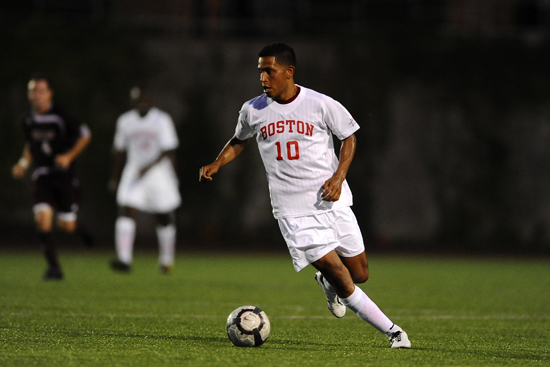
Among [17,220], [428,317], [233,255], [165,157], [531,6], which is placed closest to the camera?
[428,317]

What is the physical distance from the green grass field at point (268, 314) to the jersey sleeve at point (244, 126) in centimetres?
134

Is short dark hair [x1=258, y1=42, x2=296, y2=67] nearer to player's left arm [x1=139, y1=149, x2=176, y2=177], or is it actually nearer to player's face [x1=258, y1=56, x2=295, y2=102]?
player's face [x1=258, y1=56, x2=295, y2=102]

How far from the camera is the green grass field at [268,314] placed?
445cm

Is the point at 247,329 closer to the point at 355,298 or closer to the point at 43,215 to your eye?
the point at 355,298

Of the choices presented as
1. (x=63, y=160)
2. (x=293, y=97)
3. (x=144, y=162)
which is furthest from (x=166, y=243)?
(x=293, y=97)

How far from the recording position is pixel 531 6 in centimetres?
2188

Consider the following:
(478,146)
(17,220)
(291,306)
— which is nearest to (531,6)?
(478,146)

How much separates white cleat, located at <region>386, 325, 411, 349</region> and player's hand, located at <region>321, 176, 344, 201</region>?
2.85 ft

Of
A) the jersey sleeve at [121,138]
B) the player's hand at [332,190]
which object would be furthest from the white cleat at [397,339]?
the jersey sleeve at [121,138]

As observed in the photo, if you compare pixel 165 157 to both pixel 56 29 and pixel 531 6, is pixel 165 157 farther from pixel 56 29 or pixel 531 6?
pixel 531 6

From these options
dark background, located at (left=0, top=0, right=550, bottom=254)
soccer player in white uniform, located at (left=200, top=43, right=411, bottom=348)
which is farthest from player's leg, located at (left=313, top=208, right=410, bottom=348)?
dark background, located at (left=0, top=0, right=550, bottom=254)

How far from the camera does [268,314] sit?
263 inches

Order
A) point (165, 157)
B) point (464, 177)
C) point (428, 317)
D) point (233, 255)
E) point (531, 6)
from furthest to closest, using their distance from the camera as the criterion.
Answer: point (531, 6)
point (464, 177)
point (233, 255)
point (165, 157)
point (428, 317)

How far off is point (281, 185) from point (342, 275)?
705mm
